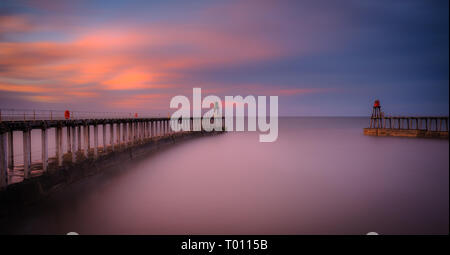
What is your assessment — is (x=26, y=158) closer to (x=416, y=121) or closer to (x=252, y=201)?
(x=252, y=201)

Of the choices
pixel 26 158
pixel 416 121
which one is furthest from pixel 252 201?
pixel 416 121

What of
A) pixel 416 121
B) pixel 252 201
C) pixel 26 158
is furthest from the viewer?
pixel 416 121

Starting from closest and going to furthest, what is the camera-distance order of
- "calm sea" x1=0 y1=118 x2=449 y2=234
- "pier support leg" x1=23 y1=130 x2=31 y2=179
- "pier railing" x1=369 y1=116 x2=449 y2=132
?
"calm sea" x1=0 y1=118 x2=449 y2=234 → "pier support leg" x1=23 y1=130 x2=31 y2=179 → "pier railing" x1=369 y1=116 x2=449 y2=132

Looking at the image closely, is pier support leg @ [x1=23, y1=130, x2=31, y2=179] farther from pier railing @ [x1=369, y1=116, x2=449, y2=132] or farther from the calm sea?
pier railing @ [x1=369, y1=116, x2=449, y2=132]

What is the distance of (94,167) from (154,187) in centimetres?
537

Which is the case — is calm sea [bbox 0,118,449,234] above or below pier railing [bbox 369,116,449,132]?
below

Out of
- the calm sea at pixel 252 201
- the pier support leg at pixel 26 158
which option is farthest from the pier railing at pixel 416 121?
the pier support leg at pixel 26 158

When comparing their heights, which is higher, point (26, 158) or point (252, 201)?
point (26, 158)

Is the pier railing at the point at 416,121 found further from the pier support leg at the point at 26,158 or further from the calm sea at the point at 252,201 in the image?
the pier support leg at the point at 26,158

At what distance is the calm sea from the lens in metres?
11.0

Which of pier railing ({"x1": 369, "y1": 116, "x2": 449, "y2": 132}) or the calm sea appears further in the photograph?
pier railing ({"x1": 369, "y1": 116, "x2": 449, "y2": 132})

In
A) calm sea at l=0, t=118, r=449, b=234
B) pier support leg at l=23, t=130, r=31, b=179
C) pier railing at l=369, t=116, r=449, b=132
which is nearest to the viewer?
calm sea at l=0, t=118, r=449, b=234

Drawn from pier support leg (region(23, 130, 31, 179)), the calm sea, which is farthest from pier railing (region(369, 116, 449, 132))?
pier support leg (region(23, 130, 31, 179))

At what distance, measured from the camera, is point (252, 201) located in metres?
14.5
